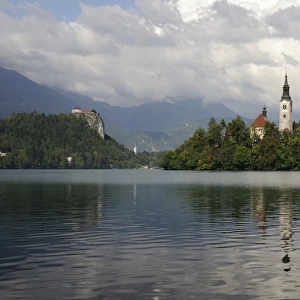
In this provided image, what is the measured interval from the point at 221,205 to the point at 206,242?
24318 mm

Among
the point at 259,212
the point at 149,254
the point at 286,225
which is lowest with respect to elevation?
the point at 149,254

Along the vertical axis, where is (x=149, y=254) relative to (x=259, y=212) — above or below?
below

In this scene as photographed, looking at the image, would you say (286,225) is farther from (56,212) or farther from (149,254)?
(56,212)

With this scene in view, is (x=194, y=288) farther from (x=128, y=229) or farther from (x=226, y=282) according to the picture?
(x=128, y=229)

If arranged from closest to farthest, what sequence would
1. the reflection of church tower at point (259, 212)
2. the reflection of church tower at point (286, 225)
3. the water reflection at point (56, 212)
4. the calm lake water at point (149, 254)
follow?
the calm lake water at point (149, 254) → the reflection of church tower at point (286, 225) → the reflection of church tower at point (259, 212) → the water reflection at point (56, 212)

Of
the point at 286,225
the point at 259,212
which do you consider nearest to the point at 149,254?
the point at 286,225

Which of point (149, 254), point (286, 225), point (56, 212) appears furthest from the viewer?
point (56, 212)

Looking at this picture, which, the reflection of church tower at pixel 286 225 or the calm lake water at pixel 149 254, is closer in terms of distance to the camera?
the calm lake water at pixel 149 254

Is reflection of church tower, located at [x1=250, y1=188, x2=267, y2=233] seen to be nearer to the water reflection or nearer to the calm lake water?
the calm lake water

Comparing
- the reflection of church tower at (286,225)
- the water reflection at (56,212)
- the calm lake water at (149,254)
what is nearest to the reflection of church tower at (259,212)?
the calm lake water at (149,254)

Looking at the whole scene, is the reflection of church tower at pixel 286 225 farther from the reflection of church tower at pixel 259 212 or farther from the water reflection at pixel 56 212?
the water reflection at pixel 56 212

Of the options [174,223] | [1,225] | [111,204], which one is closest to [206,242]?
[174,223]

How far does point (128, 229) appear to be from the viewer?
115ft

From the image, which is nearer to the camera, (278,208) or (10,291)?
(10,291)
